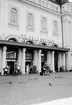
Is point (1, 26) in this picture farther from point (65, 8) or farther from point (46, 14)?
point (65, 8)

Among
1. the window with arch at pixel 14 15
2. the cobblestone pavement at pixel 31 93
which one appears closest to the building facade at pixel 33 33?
the window with arch at pixel 14 15

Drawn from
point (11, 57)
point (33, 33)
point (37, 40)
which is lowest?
point (11, 57)

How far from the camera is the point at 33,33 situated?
26203 millimetres

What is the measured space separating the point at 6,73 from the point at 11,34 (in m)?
6.67

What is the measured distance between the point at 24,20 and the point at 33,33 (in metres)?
2.94

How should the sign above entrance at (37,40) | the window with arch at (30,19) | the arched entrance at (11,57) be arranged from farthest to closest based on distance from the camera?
the window with arch at (30,19) < the sign above entrance at (37,40) < the arched entrance at (11,57)

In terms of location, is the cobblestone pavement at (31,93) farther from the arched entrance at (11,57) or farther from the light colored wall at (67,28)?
the light colored wall at (67,28)

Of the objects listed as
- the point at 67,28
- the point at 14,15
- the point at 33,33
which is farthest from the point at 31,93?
the point at 67,28

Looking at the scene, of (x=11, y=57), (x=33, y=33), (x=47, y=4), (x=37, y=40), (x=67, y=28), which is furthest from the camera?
(x=67, y=28)

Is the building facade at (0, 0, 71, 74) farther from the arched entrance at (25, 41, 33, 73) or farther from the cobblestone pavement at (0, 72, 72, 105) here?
the cobblestone pavement at (0, 72, 72, 105)

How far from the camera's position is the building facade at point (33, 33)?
2241 cm

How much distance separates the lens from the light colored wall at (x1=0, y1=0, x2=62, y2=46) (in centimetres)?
2238

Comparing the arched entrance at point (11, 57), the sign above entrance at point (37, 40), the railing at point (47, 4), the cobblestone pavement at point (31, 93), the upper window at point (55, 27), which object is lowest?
the cobblestone pavement at point (31, 93)

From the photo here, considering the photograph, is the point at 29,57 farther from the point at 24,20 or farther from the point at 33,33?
the point at 24,20
